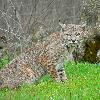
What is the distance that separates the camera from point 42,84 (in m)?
11.2

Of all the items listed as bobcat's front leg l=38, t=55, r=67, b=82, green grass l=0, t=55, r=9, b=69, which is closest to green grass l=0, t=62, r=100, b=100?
bobcat's front leg l=38, t=55, r=67, b=82

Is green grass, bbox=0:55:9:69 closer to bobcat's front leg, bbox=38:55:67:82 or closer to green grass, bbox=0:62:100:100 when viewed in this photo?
green grass, bbox=0:62:100:100

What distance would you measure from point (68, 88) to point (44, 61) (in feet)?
4.48

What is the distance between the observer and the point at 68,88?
34.0ft

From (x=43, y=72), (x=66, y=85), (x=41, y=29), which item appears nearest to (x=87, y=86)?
(x=66, y=85)

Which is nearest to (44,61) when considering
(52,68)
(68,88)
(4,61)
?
(52,68)

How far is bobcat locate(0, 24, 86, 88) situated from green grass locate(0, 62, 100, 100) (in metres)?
0.23

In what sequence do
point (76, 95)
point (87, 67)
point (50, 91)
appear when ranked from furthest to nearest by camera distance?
point (87, 67) → point (50, 91) → point (76, 95)

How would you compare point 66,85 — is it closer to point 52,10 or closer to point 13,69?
point 13,69

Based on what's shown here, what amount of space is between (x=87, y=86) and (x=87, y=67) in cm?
304

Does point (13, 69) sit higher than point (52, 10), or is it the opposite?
point (52, 10)

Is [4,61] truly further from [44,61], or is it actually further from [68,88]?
[68,88]

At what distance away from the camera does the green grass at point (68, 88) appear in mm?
9055

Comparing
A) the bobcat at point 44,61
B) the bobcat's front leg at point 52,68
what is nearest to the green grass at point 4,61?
the bobcat at point 44,61
